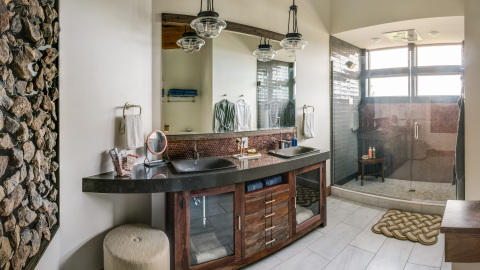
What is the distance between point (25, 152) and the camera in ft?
3.62

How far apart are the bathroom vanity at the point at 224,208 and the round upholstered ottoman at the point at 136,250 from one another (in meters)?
0.18

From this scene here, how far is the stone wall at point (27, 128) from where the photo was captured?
928mm

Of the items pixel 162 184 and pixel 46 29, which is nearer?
pixel 46 29

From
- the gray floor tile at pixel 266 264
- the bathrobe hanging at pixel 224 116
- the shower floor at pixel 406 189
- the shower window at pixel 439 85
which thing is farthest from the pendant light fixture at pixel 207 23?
the shower window at pixel 439 85

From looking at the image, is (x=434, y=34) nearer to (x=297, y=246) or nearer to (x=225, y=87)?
(x=225, y=87)

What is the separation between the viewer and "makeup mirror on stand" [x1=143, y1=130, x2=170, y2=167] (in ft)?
7.31

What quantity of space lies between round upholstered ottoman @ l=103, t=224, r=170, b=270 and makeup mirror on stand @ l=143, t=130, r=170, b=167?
599mm

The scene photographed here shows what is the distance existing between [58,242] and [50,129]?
0.76 m

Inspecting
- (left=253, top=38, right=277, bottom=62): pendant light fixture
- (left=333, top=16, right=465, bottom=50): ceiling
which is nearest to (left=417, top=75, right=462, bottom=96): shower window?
(left=333, top=16, right=465, bottom=50): ceiling

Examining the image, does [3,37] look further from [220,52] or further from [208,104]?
[220,52]

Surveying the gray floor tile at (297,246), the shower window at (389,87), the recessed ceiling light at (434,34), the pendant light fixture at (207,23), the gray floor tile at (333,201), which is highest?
the recessed ceiling light at (434,34)

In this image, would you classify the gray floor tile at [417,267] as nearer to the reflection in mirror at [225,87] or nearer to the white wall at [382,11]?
the reflection in mirror at [225,87]

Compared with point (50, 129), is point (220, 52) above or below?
above

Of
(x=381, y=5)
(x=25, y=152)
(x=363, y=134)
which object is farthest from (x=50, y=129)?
(x=363, y=134)
